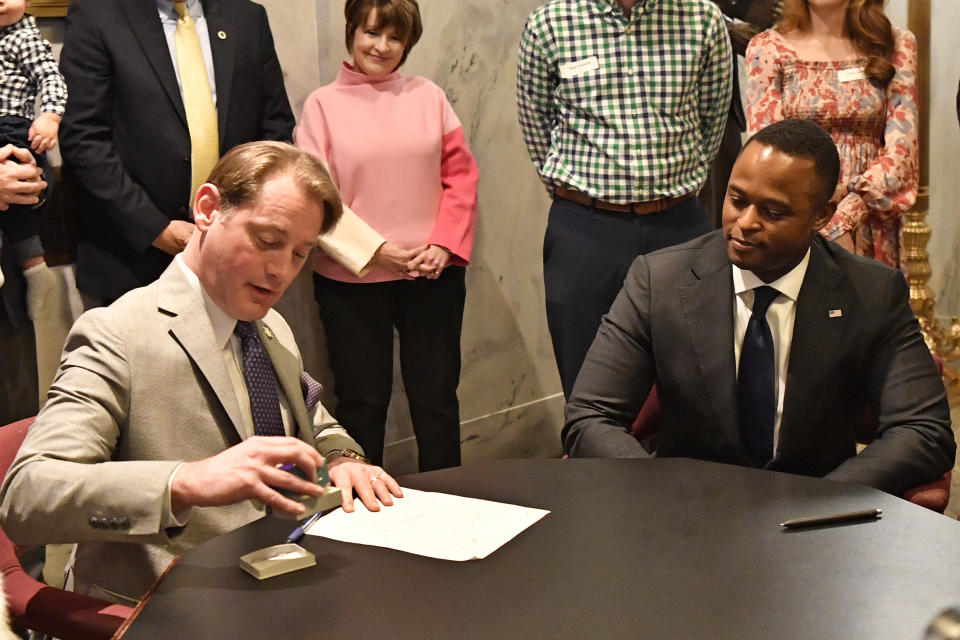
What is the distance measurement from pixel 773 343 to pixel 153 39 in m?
1.95

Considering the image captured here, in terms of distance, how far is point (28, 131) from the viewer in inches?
125

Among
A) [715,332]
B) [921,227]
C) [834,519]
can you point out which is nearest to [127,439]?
[834,519]

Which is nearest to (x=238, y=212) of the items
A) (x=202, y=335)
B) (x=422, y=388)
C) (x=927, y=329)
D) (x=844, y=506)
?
(x=202, y=335)

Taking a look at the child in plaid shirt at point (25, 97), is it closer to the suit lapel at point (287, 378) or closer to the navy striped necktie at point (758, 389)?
the suit lapel at point (287, 378)

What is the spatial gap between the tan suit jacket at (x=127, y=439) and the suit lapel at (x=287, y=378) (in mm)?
140

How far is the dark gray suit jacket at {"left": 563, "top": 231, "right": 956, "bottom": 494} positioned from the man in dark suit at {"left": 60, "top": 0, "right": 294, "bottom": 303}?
4.58 feet

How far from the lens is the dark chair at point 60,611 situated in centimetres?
183

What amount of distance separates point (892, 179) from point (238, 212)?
Answer: 2592mm

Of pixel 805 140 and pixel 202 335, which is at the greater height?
pixel 805 140

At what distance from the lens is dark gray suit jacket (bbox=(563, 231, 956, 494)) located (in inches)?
101

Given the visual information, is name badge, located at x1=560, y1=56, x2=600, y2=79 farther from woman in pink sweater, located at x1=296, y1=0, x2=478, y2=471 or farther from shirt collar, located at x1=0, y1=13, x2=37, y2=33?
shirt collar, located at x1=0, y1=13, x2=37, y2=33

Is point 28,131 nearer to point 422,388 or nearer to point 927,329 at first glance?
point 422,388

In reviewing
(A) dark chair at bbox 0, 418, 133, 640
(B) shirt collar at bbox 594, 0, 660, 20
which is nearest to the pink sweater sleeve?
(B) shirt collar at bbox 594, 0, 660, 20

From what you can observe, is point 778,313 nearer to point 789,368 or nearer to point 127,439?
point 789,368
